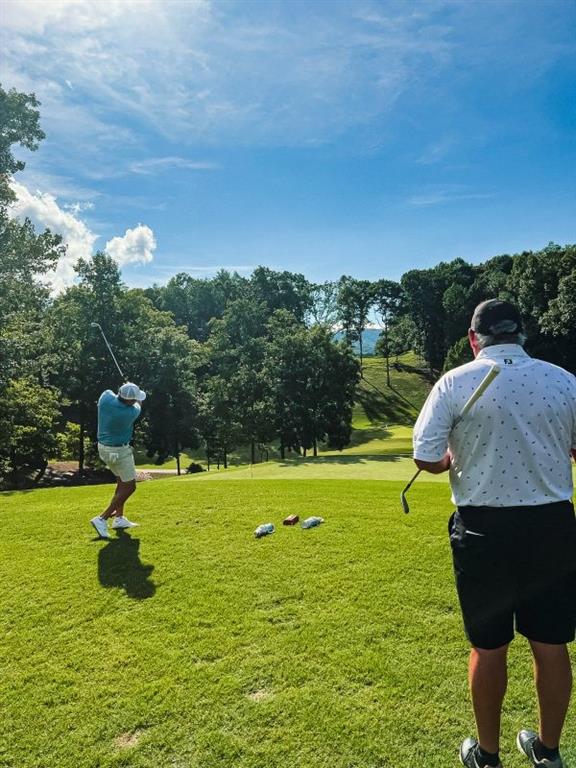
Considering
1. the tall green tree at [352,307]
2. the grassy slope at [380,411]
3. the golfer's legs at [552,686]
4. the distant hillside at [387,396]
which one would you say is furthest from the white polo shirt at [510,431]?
the tall green tree at [352,307]

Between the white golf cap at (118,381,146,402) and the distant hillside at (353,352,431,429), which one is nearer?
the white golf cap at (118,381,146,402)

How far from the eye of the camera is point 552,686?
279 cm

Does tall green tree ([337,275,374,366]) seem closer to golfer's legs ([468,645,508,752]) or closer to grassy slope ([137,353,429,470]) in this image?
grassy slope ([137,353,429,470])

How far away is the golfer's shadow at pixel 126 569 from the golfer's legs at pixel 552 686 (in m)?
3.96

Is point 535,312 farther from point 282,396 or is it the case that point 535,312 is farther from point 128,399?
point 128,399

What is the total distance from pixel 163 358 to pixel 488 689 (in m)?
36.2

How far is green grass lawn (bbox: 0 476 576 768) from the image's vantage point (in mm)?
3334

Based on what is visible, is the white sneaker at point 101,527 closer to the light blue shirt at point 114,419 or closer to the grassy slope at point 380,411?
the light blue shirt at point 114,419

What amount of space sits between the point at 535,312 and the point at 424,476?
49366 millimetres

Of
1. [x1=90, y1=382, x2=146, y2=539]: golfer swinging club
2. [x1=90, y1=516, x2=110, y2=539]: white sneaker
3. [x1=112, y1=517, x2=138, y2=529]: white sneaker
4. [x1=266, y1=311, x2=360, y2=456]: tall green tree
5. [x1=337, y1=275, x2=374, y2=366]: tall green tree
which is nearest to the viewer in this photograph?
[x1=90, y1=516, x2=110, y2=539]: white sneaker

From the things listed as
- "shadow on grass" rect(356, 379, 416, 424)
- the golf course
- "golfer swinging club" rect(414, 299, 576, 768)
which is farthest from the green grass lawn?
"shadow on grass" rect(356, 379, 416, 424)

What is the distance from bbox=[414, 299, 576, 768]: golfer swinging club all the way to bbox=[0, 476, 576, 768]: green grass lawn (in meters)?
0.73

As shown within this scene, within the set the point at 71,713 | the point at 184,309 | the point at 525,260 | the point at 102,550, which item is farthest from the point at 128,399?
the point at 184,309

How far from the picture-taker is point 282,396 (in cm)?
3612
